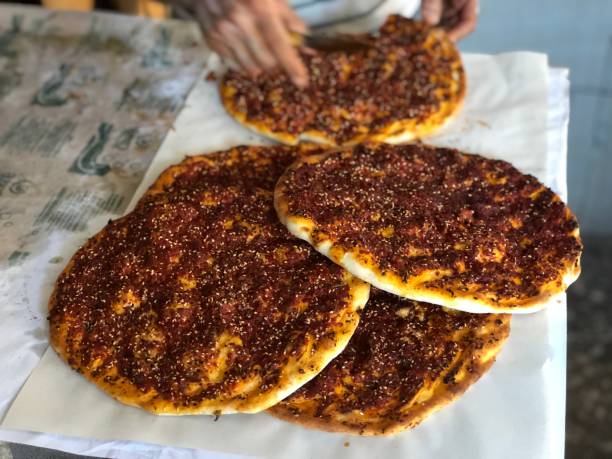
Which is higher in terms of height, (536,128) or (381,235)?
(381,235)

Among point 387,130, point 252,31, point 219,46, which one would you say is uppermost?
point 252,31

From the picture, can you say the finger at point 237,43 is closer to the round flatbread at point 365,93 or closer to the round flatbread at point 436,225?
the round flatbread at point 365,93

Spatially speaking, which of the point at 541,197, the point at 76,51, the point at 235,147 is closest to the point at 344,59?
the point at 235,147

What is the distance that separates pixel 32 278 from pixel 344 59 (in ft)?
5.87

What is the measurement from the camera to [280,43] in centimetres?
275

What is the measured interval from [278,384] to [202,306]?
39 centimetres

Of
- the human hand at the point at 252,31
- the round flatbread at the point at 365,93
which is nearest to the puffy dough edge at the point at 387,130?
the round flatbread at the point at 365,93

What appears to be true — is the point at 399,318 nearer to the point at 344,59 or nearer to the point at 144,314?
the point at 144,314

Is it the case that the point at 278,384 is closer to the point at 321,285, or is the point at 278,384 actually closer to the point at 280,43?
the point at 321,285

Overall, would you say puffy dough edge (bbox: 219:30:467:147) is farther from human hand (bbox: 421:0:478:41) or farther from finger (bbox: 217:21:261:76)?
human hand (bbox: 421:0:478:41)

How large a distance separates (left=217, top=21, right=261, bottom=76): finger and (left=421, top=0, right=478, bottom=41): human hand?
3.91 ft

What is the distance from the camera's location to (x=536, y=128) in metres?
3.18

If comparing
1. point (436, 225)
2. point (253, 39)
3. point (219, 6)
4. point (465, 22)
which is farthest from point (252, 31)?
point (465, 22)

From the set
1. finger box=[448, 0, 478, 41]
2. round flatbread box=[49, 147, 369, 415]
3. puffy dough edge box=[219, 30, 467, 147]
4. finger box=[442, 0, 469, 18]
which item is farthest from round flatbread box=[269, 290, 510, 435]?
finger box=[442, 0, 469, 18]
